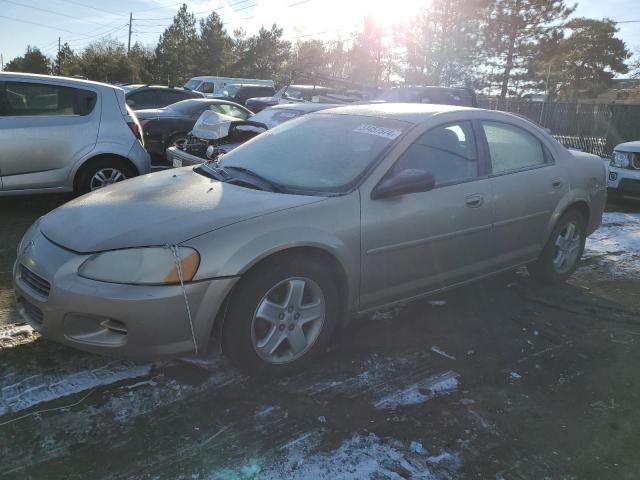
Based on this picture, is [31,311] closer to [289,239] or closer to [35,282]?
[35,282]

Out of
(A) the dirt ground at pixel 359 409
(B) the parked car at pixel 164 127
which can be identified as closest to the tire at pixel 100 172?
(A) the dirt ground at pixel 359 409

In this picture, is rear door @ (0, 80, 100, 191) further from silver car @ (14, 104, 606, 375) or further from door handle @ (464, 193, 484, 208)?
door handle @ (464, 193, 484, 208)

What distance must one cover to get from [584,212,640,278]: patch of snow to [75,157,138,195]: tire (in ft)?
17.6

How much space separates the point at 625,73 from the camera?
47.1 metres

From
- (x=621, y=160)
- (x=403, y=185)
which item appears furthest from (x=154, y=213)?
(x=621, y=160)

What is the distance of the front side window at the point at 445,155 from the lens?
3540 millimetres

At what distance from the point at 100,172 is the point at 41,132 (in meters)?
0.74

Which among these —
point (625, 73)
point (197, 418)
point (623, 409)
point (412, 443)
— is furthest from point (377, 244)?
point (625, 73)

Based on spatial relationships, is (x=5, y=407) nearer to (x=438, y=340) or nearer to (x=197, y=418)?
(x=197, y=418)

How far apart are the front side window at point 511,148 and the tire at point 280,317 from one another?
1.79 m

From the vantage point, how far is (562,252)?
15.7 ft

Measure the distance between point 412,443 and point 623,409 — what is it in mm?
1293

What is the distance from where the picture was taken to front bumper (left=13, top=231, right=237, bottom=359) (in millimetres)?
2594

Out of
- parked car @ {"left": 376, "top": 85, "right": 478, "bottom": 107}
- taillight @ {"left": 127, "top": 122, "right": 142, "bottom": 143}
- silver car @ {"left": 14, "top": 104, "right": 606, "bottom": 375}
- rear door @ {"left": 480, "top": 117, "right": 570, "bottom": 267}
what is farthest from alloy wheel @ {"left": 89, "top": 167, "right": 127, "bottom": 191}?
parked car @ {"left": 376, "top": 85, "right": 478, "bottom": 107}
